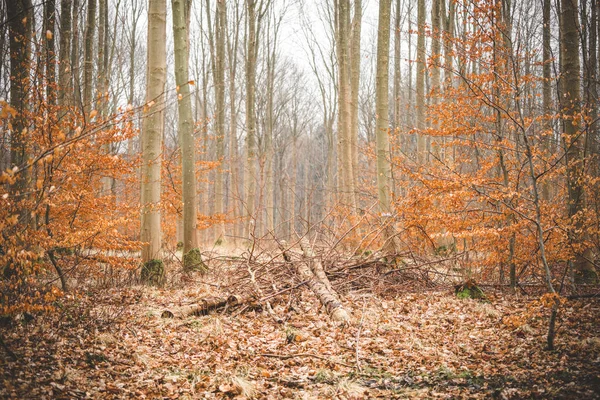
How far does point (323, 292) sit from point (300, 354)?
6.64 feet

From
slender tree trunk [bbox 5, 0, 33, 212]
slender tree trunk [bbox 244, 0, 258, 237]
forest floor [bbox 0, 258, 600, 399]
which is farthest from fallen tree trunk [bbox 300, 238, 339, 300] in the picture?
slender tree trunk [bbox 244, 0, 258, 237]

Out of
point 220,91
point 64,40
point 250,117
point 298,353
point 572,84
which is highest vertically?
point 220,91

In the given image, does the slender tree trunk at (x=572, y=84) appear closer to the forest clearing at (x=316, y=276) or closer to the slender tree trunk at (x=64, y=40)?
the forest clearing at (x=316, y=276)

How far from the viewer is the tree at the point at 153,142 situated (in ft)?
25.3

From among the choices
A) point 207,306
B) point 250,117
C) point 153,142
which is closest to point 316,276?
point 207,306

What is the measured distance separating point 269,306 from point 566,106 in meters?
5.42

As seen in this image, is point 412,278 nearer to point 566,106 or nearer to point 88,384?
point 566,106

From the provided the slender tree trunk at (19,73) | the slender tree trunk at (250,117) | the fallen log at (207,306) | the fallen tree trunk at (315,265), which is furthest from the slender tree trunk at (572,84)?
the slender tree trunk at (250,117)

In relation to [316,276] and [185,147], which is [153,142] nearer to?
[185,147]

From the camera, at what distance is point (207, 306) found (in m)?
6.25

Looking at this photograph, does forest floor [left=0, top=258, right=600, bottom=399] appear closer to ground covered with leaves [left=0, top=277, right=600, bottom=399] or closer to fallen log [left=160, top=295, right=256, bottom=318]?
ground covered with leaves [left=0, top=277, right=600, bottom=399]

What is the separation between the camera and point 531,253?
23.3 ft

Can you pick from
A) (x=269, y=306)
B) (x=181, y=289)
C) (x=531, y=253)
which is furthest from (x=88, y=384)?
(x=531, y=253)

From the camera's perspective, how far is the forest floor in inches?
147
